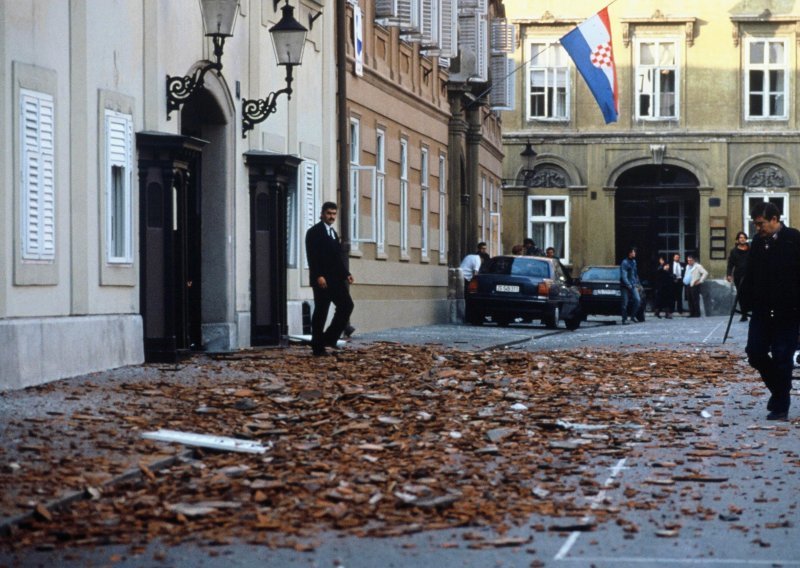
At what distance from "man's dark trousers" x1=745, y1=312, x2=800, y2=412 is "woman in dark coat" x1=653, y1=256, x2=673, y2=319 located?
36174mm

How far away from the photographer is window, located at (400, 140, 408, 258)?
35062 mm

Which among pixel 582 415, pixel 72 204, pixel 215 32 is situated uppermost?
pixel 215 32

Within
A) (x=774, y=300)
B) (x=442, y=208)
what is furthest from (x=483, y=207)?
(x=774, y=300)

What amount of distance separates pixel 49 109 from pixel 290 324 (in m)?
9.12

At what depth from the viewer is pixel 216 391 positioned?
49.0 feet

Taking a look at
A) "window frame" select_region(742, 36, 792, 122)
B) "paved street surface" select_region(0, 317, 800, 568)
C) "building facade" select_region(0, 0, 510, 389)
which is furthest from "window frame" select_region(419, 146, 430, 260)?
"window frame" select_region(742, 36, 792, 122)

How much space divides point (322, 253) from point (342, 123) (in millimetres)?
7355

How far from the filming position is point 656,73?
6047 cm

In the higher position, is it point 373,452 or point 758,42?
point 758,42

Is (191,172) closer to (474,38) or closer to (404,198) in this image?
(404,198)

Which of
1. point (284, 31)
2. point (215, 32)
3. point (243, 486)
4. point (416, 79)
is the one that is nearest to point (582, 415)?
point (243, 486)

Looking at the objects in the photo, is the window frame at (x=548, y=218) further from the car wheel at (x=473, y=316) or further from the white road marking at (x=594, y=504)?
the white road marking at (x=594, y=504)

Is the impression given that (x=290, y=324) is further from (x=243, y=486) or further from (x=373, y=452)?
(x=243, y=486)

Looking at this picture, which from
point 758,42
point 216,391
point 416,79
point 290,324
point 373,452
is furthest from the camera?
point 758,42
